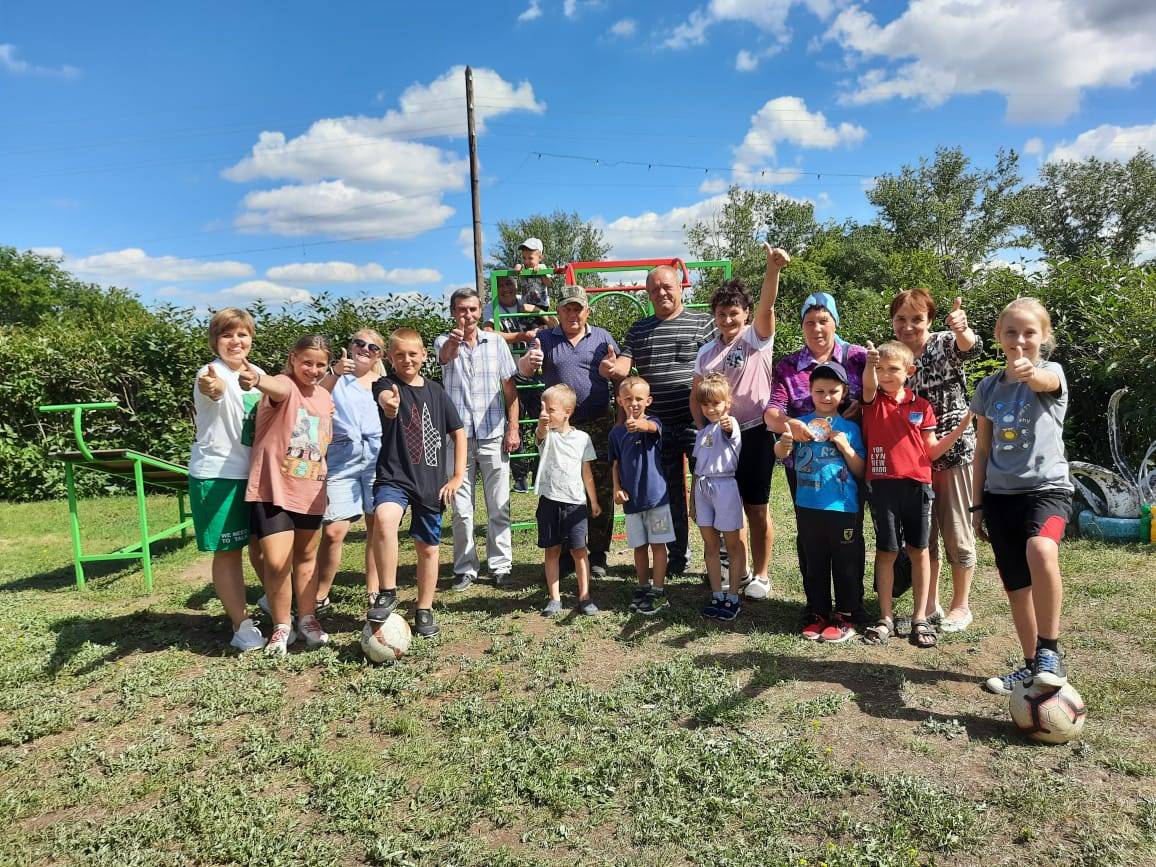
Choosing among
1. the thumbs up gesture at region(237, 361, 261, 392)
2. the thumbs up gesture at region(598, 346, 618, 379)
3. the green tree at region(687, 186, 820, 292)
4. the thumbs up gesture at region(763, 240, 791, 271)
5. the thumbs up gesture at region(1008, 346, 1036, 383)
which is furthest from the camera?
the green tree at region(687, 186, 820, 292)

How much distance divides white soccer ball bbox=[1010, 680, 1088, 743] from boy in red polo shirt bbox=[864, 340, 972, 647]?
3.34ft

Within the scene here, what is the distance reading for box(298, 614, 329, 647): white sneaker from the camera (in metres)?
4.30

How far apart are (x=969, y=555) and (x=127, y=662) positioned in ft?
16.2

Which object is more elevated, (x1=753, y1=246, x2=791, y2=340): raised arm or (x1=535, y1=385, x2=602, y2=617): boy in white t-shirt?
(x1=753, y1=246, x2=791, y2=340): raised arm

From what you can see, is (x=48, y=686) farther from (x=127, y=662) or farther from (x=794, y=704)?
(x=794, y=704)

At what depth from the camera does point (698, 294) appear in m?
22.6

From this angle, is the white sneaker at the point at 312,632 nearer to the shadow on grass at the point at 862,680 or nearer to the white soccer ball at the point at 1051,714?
the shadow on grass at the point at 862,680

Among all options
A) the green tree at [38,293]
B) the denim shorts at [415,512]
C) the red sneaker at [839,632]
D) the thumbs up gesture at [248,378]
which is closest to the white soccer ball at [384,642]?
the denim shorts at [415,512]

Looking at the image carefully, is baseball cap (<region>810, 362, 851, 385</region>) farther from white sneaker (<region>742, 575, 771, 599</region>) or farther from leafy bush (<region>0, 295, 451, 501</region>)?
leafy bush (<region>0, 295, 451, 501</region>)

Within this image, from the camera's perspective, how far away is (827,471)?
4070 mm

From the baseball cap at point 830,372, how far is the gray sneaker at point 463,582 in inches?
114

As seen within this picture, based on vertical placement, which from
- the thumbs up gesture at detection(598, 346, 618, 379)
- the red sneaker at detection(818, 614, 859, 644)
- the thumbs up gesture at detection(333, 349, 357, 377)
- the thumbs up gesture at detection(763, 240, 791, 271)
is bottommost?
the red sneaker at detection(818, 614, 859, 644)

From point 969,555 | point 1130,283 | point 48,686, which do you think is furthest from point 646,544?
point 1130,283

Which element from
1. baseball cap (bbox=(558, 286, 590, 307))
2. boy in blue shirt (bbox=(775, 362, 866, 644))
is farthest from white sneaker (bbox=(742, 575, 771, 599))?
baseball cap (bbox=(558, 286, 590, 307))
